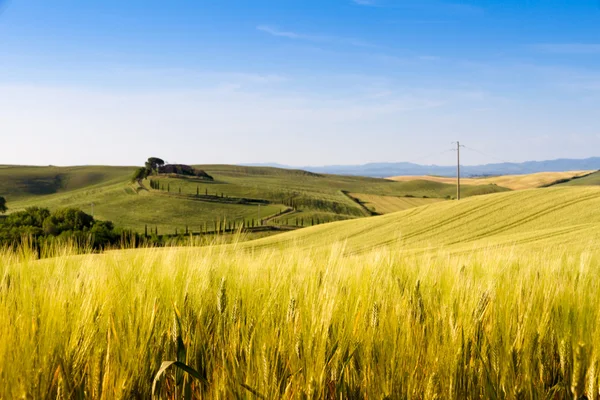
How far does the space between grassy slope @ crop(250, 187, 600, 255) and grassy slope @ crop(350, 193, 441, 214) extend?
4215cm

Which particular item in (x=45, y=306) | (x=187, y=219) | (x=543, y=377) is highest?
(x=45, y=306)

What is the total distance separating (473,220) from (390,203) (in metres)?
53.9

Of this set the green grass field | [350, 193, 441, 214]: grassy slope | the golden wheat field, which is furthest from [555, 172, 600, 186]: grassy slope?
the golden wheat field

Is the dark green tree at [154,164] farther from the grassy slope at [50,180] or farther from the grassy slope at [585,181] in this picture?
the grassy slope at [585,181]

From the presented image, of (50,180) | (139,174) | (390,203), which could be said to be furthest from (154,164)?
(390,203)

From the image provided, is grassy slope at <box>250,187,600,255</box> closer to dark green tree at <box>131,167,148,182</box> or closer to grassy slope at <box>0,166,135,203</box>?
dark green tree at <box>131,167,148,182</box>

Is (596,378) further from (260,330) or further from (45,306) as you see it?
(45,306)

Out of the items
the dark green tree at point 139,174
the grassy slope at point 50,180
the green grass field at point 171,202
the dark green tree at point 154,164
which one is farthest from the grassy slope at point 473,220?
the grassy slope at point 50,180

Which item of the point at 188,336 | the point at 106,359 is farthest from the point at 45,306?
the point at 188,336

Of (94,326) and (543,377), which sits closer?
(94,326)

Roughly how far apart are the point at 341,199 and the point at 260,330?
96.2m

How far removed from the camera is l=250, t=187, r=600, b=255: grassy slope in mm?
27672

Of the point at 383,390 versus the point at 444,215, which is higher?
the point at 383,390

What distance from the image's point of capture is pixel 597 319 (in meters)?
2.04
